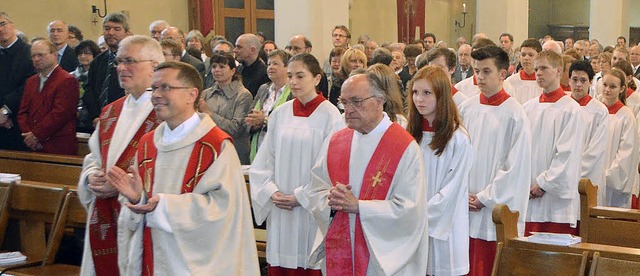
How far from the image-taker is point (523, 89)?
9297 mm

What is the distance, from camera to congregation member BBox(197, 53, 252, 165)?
7680mm

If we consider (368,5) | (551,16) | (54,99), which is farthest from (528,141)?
(551,16)

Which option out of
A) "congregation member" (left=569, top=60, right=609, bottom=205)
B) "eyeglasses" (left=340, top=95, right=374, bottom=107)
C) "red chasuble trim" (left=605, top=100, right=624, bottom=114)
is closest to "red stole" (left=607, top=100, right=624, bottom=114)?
"red chasuble trim" (left=605, top=100, right=624, bottom=114)

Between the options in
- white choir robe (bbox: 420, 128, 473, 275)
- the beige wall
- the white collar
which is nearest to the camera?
the white collar

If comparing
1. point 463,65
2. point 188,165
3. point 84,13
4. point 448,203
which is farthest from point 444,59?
point 84,13

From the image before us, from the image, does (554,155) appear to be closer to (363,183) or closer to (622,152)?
(622,152)

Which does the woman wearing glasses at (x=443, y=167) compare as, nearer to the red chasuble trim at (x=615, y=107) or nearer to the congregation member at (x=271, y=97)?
the congregation member at (x=271, y=97)

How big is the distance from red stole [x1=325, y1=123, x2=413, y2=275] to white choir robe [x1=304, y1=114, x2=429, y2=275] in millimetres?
28

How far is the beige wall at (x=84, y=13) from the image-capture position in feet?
45.0

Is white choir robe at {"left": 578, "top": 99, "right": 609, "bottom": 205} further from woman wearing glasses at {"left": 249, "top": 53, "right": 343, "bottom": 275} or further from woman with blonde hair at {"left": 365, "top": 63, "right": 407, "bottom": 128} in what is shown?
woman with blonde hair at {"left": 365, "top": 63, "right": 407, "bottom": 128}

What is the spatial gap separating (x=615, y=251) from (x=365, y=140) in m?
1.29

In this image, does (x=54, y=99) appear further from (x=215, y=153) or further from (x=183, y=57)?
(x=215, y=153)

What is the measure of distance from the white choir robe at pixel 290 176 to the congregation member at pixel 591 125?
→ 8.27 feet

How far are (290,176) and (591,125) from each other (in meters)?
2.88
